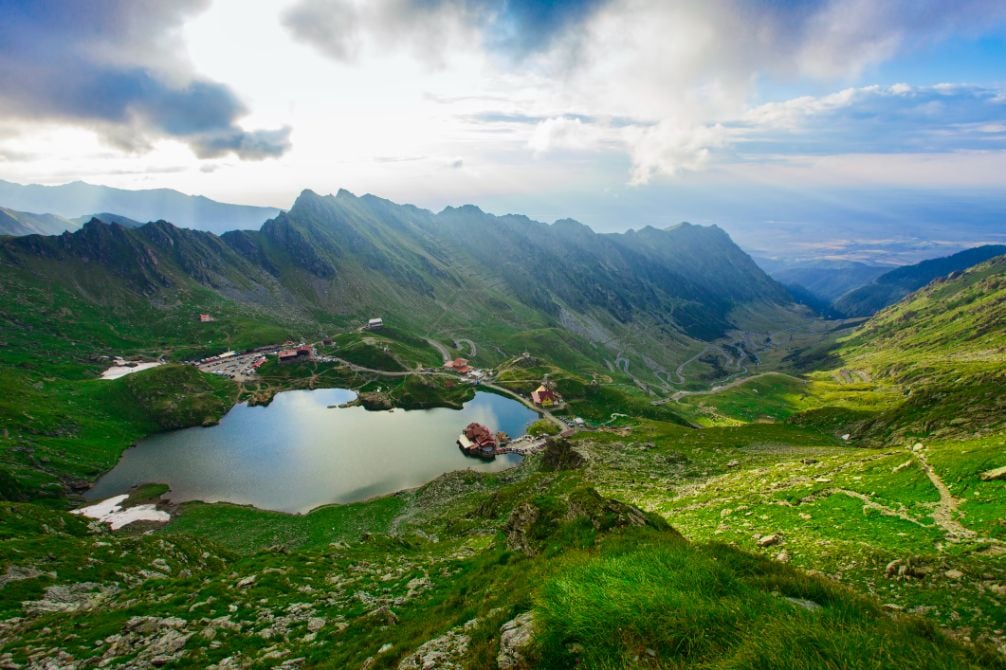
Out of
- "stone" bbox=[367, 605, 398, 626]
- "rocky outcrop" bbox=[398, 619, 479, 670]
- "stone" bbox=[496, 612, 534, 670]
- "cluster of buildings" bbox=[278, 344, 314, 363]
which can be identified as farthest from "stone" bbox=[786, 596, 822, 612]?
"cluster of buildings" bbox=[278, 344, 314, 363]

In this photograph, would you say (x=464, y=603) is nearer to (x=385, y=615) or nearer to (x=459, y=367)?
(x=385, y=615)

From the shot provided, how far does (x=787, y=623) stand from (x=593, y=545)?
10959mm

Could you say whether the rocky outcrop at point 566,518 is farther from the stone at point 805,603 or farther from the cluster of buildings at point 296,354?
the cluster of buildings at point 296,354

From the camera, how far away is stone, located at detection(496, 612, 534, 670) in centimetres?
896

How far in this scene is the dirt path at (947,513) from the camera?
21789 millimetres

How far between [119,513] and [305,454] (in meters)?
32.9

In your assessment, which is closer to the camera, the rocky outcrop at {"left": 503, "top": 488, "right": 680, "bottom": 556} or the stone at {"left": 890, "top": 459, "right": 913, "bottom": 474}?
the rocky outcrop at {"left": 503, "top": 488, "right": 680, "bottom": 556}

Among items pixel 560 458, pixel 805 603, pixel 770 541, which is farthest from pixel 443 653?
pixel 560 458

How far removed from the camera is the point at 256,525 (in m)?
63.7

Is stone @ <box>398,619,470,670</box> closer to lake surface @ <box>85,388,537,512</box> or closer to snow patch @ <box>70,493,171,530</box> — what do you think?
lake surface @ <box>85,388,537,512</box>

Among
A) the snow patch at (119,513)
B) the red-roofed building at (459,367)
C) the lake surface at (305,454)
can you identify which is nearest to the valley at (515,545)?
the lake surface at (305,454)

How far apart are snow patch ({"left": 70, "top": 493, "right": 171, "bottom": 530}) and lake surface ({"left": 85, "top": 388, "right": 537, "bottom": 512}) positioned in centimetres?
559

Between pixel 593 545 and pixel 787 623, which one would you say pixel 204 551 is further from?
pixel 787 623

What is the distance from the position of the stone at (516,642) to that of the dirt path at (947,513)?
24769mm
